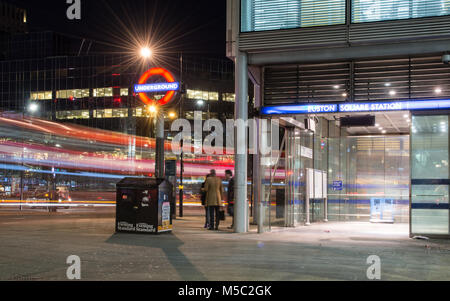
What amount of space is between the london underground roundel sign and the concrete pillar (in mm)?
1965

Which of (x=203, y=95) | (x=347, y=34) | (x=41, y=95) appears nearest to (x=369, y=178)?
(x=347, y=34)

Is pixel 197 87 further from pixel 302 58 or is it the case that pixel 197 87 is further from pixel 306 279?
pixel 306 279

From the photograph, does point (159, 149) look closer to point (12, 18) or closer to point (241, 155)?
point (241, 155)

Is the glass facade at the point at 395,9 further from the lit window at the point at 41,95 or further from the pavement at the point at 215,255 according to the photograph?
the lit window at the point at 41,95

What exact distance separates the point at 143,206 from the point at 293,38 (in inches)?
252

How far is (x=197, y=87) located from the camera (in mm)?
86000

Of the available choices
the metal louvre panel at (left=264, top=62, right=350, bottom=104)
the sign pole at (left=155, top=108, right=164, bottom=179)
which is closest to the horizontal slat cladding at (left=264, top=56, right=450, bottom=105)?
the metal louvre panel at (left=264, top=62, right=350, bottom=104)

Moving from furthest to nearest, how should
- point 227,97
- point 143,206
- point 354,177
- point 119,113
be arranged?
1. point 227,97
2. point 119,113
3. point 354,177
4. point 143,206

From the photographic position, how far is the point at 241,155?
52.4ft

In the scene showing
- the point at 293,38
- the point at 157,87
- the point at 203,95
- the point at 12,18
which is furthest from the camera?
the point at 12,18

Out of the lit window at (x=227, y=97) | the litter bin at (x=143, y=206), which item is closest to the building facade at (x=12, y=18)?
the lit window at (x=227, y=97)

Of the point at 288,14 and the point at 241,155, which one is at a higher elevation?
the point at 288,14

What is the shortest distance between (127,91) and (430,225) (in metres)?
74.1
